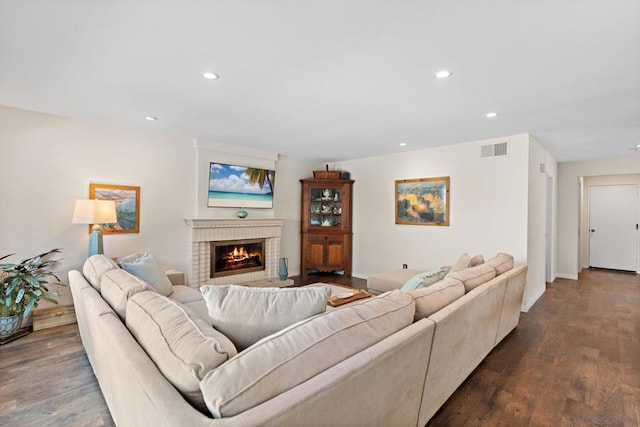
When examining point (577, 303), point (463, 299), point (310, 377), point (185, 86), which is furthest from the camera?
point (577, 303)

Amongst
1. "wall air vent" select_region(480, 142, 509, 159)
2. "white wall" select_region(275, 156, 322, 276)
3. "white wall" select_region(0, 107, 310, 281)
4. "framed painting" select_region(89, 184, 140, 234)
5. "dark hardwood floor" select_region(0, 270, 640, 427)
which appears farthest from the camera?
"white wall" select_region(275, 156, 322, 276)

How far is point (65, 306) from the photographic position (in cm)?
346

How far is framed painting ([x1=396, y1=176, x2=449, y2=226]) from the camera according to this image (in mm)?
4734

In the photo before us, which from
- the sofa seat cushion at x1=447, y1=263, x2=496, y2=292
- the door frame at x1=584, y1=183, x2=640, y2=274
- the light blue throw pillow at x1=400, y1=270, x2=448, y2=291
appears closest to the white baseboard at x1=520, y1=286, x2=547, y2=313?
the sofa seat cushion at x1=447, y1=263, x2=496, y2=292

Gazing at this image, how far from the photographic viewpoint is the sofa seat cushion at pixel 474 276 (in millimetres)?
2292

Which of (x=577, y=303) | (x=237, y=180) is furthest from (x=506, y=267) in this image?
(x=237, y=180)

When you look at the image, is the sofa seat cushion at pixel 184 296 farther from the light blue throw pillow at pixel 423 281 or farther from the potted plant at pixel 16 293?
the light blue throw pillow at pixel 423 281

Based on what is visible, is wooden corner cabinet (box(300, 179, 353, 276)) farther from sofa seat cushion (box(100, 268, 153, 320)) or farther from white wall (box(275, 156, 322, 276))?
sofa seat cushion (box(100, 268, 153, 320))

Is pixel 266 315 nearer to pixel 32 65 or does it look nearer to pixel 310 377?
pixel 310 377

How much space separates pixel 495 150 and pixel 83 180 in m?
5.33

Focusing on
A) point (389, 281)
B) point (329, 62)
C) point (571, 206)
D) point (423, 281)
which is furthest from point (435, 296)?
point (571, 206)

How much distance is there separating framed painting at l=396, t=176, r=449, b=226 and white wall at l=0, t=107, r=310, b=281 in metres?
2.90

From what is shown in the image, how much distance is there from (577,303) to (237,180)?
17.7 ft

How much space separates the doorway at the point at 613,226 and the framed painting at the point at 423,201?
486cm
